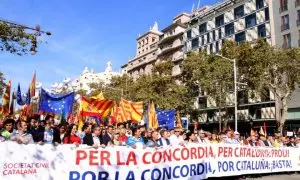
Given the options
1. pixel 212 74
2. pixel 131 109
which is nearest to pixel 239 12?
pixel 212 74

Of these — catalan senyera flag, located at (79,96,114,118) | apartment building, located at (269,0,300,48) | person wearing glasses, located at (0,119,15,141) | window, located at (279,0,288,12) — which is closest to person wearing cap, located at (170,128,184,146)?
person wearing glasses, located at (0,119,15,141)

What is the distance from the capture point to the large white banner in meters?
7.44

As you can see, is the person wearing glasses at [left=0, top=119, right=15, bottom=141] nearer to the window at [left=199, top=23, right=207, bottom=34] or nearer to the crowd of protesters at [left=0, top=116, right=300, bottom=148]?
the crowd of protesters at [left=0, top=116, right=300, bottom=148]

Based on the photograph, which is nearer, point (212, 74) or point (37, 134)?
point (37, 134)

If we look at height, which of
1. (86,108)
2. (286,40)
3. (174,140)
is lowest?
(174,140)

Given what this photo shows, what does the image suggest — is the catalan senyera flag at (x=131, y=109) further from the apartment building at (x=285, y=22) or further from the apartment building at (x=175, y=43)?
the apartment building at (x=175, y=43)

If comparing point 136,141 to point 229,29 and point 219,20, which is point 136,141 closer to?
point 229,29

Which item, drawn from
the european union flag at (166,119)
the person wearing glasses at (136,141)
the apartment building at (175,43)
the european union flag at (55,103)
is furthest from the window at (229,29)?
the person wearing glasses at (136,141)

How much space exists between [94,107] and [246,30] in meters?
41.9

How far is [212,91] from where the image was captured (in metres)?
42.7

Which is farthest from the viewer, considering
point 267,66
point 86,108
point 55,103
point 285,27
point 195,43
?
point 195,43

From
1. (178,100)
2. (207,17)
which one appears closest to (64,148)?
(178,100)

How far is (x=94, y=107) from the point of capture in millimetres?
17609

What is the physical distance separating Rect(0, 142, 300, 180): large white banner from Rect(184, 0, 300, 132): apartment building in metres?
30.8
